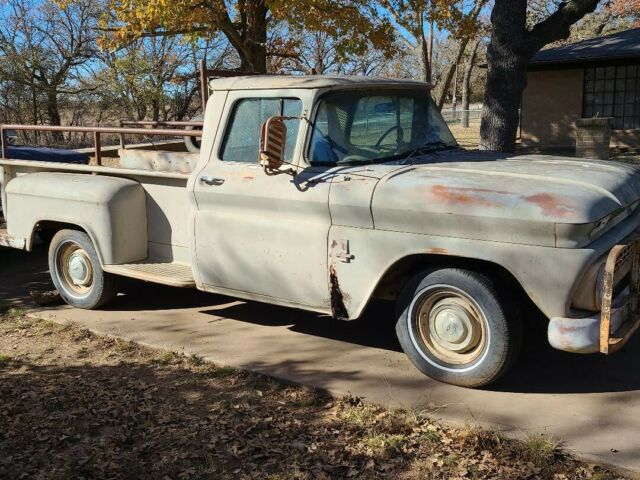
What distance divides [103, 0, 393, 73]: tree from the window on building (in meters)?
7.93

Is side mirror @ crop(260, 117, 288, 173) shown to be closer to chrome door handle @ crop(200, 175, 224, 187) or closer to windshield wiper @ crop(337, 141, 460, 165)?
windshield wiper @ crop(337, 141, 460, 165)

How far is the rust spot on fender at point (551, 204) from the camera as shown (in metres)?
3.68

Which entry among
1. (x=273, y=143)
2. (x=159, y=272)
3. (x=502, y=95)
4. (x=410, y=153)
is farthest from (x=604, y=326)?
(x=502, y=95)

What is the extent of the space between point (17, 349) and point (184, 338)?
1274mm

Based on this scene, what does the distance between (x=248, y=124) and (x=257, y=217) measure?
0.76m

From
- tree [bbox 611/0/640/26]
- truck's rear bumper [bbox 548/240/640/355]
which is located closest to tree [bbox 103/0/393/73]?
truck's rear bumper [bbox 548/240/640/355]

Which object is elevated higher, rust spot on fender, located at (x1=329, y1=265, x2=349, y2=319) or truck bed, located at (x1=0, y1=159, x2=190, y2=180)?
truck bed, located at (x1=0, y1=159, x2=190, y2=180)

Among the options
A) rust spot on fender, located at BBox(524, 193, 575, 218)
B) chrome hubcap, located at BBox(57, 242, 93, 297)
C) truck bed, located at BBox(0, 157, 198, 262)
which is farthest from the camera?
chrome hubcap, located at BBox(57, 242, 93, 297)

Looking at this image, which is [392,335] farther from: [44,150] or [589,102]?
[589,102]

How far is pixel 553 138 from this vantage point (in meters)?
20.9

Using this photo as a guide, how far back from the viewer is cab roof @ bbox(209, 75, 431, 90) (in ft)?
15.7

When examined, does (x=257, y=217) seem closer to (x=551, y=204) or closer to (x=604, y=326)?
(x=551, y=204)

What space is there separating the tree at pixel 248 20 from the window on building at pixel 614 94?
7931 millimetres

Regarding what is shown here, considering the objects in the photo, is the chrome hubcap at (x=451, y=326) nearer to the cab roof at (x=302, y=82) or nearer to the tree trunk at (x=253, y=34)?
the cab roof at (x=302, y=82)
